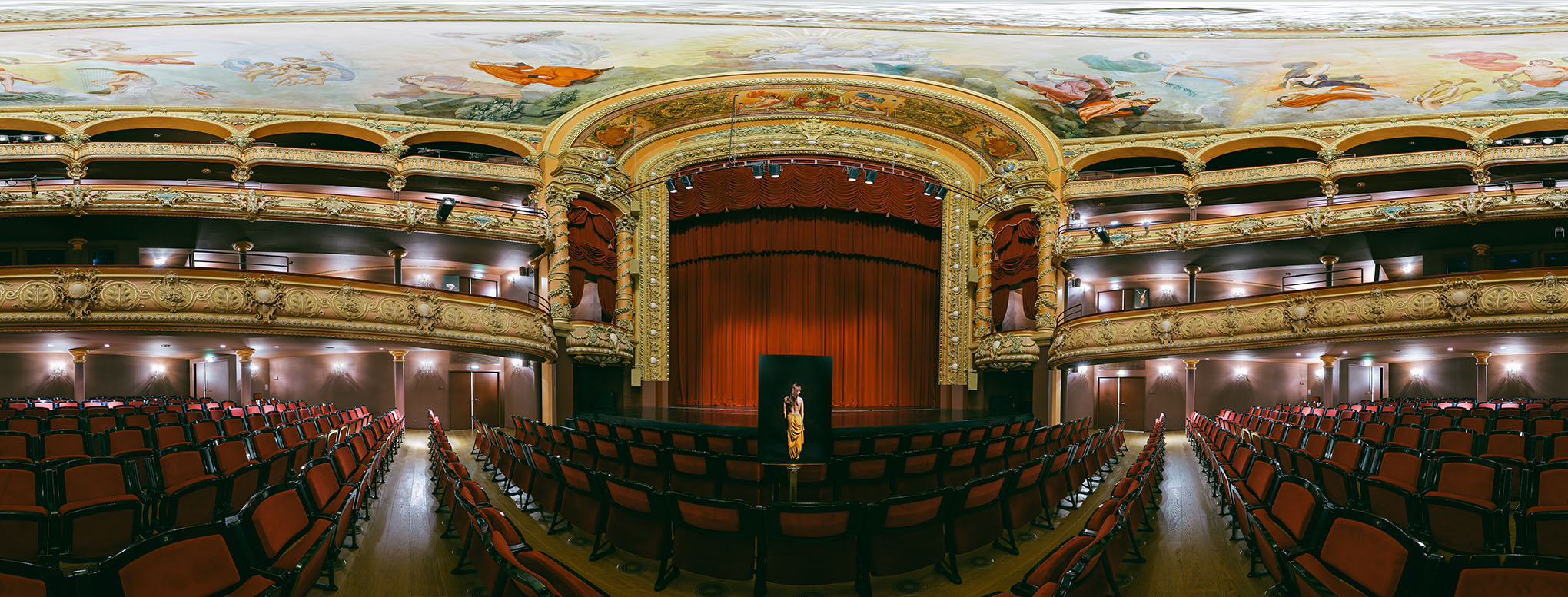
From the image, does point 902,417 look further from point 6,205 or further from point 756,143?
point 6,205

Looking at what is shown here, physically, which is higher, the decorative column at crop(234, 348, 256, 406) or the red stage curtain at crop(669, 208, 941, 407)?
the red stage curtain at crop(669, 208, 941, 407)

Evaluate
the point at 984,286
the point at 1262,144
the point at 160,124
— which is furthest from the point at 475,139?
the point at 1262,144

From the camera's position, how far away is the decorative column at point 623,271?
17281 mm

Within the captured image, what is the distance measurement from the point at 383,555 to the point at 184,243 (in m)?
15.6

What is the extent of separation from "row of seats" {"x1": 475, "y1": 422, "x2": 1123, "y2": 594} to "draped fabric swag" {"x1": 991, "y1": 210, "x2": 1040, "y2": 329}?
12488 mm

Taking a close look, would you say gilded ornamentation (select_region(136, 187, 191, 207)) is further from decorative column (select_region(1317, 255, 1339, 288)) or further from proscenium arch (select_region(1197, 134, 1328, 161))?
decorative column (select_region(1317, 255, 1339, 288))

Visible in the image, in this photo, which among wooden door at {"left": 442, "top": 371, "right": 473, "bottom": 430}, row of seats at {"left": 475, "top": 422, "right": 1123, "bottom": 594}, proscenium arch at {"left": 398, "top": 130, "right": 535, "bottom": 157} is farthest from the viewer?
wooden door at {"left": 442, "top": 371, "right": 473, "bottom": 430}

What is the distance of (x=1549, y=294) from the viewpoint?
39.1 ft

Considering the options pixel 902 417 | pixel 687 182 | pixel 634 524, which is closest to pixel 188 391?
pixel 687 182

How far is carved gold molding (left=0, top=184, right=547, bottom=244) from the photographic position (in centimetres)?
1443

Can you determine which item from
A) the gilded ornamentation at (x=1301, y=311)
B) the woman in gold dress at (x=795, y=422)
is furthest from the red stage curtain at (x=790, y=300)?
the woman in gold dress at (x=795, y=422)

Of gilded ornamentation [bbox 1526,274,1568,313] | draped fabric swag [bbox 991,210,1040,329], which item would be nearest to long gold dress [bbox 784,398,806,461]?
draped fabric swag [bbox 991,210,1040,329]

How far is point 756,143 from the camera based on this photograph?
699 inches

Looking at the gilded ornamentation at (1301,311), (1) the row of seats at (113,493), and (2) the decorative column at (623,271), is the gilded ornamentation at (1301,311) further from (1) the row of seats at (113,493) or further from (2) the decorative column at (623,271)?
(1) the row of seats at (113,493)
